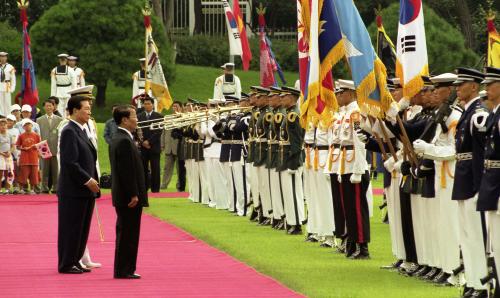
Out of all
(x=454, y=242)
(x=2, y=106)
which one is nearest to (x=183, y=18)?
(x=2, y=106)

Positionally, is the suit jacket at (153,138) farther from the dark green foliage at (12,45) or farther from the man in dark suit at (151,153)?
the dark green foliage at (12,45)

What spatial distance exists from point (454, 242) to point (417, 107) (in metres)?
1.91

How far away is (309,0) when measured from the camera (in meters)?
18.1

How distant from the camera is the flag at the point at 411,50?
1527 cm

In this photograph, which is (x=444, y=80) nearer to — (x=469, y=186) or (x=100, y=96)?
(x=469, y=186)

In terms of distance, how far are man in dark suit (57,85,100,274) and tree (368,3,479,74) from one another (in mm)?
33144

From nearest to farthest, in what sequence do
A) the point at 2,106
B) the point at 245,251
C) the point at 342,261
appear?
1. the point at 342,261
2. the point at 245,251
3. the point at 2,106

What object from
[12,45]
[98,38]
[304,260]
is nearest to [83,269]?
[304,260]

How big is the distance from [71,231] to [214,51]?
152 feet

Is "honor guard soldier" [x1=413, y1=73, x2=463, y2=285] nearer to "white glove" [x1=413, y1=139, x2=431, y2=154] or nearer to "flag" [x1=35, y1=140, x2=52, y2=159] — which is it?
"white glove" [x1=413, y1=139, x2=431, y2=154]

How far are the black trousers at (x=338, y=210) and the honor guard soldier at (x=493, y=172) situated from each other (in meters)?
5.79

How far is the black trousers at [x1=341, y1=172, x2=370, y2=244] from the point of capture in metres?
17.2

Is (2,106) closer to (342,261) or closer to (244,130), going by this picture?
(244,130)

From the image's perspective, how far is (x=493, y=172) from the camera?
39.4 ft
